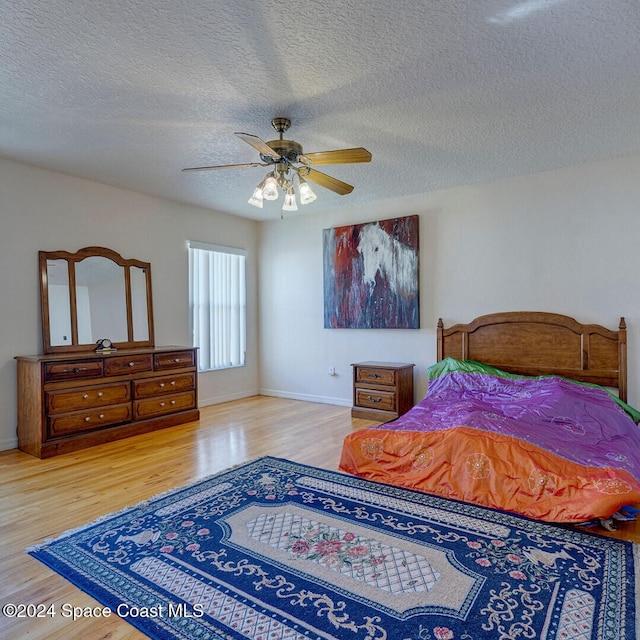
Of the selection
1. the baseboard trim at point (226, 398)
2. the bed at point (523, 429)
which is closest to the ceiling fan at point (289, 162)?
the bed at point (523, 429)

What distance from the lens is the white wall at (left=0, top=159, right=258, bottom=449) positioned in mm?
3998

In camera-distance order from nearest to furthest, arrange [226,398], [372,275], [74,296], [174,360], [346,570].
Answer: [346,570] < [74,296] < [174,360] < [372,275] < [226,398]

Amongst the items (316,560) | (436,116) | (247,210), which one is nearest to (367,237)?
(247,210)

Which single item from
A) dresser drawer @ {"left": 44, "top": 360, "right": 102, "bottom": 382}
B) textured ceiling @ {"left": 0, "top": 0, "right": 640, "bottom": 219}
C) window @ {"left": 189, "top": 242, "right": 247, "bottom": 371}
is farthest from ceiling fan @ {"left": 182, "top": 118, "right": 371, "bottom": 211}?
window @ {"left": 189, "top": 242, "right": 247, "bottom": 371}

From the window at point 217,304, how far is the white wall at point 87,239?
130mm

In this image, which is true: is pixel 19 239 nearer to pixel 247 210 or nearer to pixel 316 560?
pixel 247 210

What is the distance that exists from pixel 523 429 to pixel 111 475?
3.00 metres

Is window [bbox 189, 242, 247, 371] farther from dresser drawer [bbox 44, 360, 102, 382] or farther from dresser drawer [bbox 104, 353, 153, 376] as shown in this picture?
dresser drawer [bbox 44, 360, 102, 382]

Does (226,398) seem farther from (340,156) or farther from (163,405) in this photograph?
(340,156)

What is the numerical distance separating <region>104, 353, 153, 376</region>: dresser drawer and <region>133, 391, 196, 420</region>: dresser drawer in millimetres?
342

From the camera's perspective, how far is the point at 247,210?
5840 millimetres

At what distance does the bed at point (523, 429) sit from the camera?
8.14ft

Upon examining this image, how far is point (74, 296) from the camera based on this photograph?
4434mm

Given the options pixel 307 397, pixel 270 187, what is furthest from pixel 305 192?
pixel 307 397
